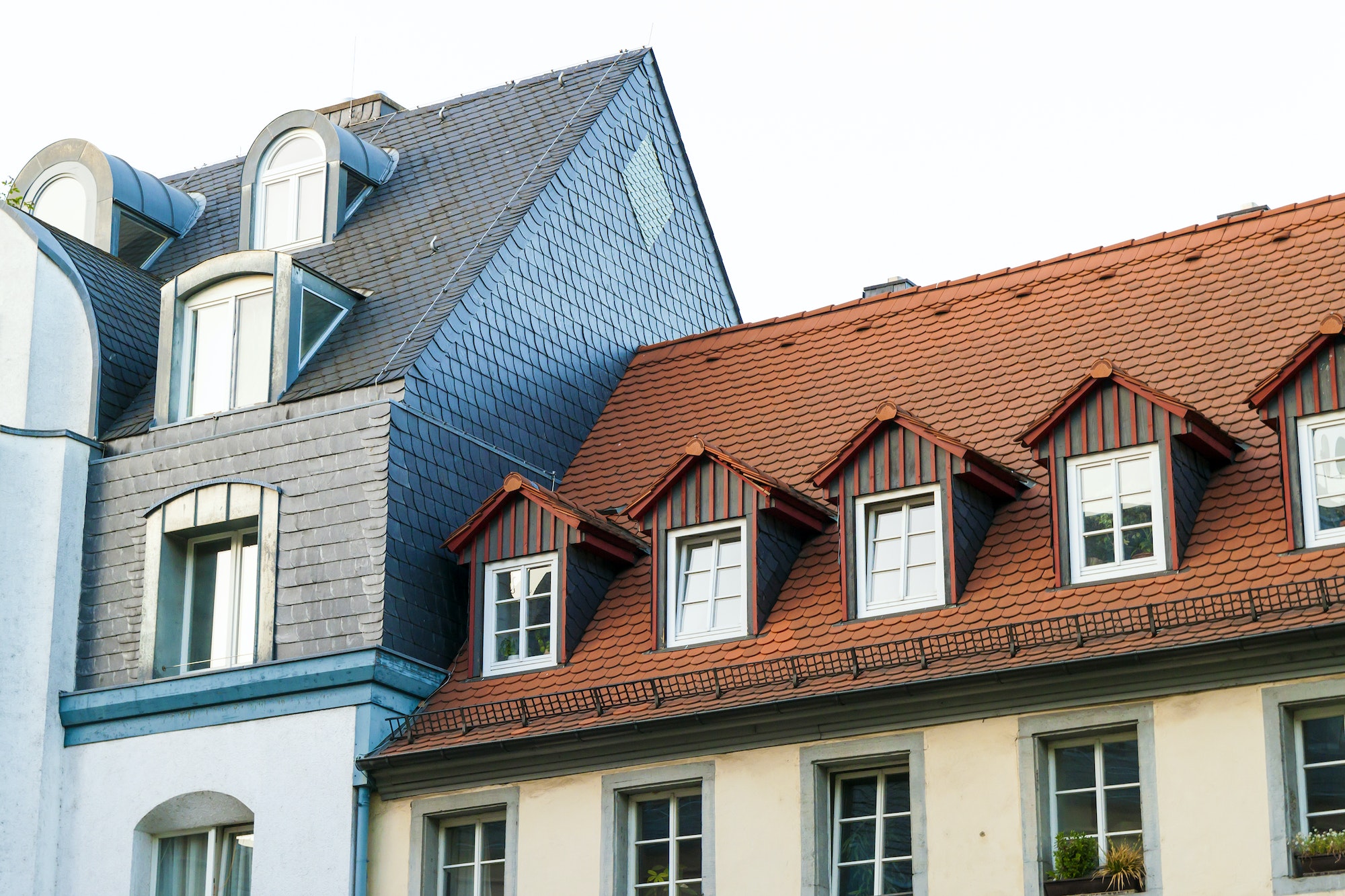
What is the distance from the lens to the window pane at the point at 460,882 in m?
24.5

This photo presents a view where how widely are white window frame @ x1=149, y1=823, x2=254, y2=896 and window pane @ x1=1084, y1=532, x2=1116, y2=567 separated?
Result: 10426 millimetres

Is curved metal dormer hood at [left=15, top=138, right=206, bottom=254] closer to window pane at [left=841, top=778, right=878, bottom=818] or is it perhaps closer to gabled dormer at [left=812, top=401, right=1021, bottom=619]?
gabled dormer at [left=812, top=401, right=1021, bottom=619]

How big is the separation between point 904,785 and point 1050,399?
6118 mm

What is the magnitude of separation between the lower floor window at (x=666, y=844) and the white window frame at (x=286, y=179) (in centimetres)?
1251

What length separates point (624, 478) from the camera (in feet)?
95.0

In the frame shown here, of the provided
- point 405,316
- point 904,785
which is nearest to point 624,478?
point 405,316

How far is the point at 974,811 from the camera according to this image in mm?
21562

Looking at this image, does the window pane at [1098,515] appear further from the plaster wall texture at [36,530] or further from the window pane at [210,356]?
the plaster wall texture at [36,530]

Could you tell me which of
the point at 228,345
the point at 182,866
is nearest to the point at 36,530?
the point at 228,345

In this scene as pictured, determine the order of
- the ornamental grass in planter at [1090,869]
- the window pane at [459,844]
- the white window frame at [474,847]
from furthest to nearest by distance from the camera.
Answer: the window pane at [459,844] < the white window frame at [474,847] < the ornamental grass in planter at [1090,869]

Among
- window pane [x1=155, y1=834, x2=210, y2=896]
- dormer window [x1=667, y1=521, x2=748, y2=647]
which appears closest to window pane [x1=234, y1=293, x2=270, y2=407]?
window pane [x1=155, y1=834, x2=210, y2=896]

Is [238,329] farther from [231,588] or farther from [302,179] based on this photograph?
[302,179]

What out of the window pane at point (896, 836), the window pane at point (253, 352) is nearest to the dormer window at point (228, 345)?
the window pane at point (253, 352)

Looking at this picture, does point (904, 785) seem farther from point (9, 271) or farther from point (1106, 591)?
point (9, 271)
